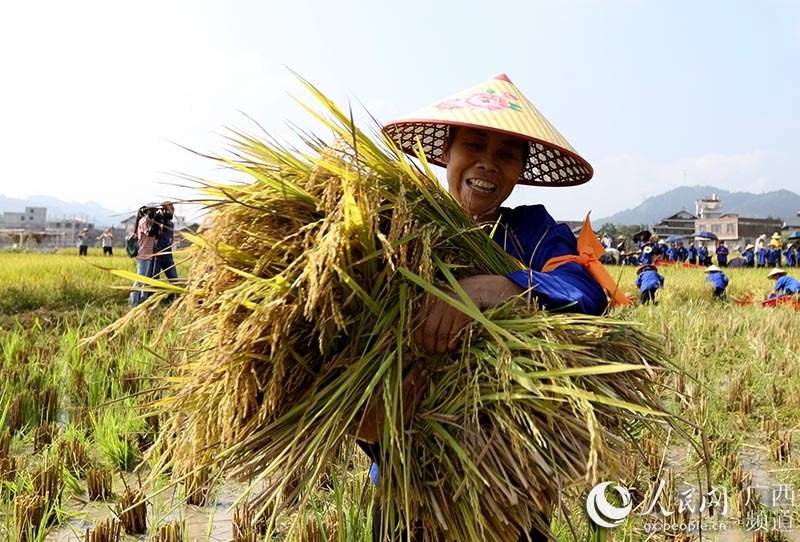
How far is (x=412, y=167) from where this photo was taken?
123 cm

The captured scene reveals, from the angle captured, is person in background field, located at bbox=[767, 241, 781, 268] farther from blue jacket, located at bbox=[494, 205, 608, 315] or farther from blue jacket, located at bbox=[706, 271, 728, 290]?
blue jacket, located at bbox=[494, 205, 608, 315]

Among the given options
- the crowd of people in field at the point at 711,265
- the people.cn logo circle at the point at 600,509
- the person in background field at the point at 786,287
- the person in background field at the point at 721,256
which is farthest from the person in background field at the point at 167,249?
the person in background field at the point at 721,256

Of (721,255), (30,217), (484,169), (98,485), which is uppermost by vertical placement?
(30,217)

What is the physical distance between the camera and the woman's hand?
1.10m

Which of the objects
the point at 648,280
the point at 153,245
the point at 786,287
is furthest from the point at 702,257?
the point at 153,245

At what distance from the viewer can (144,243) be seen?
4.68 m

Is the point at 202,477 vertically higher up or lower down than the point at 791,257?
lower down

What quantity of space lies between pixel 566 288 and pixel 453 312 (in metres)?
0.27

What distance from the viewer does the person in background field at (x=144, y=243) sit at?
49.9 inches

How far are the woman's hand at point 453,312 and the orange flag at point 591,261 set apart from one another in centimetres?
20

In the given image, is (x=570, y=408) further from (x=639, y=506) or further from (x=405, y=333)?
(x=639, y=506)

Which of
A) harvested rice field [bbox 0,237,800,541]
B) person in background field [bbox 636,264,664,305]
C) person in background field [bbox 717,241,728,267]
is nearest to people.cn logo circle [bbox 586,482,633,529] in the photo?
harvested rice field [bbox 0,237,800,541]

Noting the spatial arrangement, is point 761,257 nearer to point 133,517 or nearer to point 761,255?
point 761,255

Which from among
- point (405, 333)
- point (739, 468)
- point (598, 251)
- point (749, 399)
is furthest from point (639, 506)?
point (749, 399)
